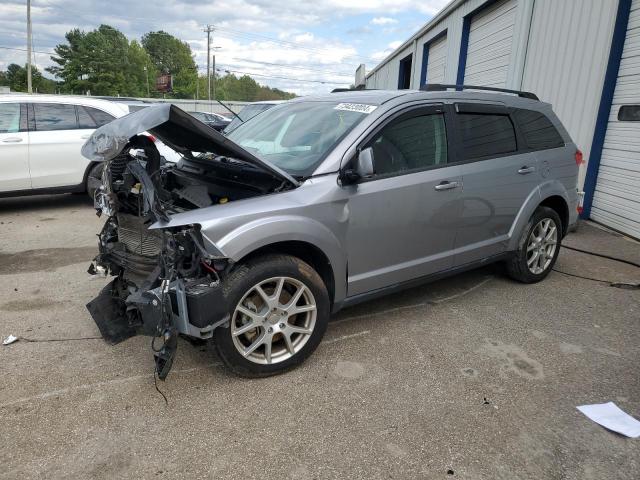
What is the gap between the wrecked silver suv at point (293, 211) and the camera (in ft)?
8.85

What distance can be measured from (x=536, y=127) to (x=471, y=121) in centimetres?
98

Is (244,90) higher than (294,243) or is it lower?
higher

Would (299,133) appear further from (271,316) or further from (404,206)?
(271,316)

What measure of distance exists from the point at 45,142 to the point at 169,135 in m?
5.49

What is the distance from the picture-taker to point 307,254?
10.5 feet

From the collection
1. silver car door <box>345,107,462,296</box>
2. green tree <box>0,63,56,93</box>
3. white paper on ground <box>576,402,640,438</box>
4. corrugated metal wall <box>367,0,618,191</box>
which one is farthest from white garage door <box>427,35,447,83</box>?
green tree <box>0,63,56,93</box>

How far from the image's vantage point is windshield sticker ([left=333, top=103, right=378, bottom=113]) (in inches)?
136

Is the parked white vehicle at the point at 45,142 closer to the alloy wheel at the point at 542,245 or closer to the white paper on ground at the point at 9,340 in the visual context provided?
the white paper on ground at the point at 9,340

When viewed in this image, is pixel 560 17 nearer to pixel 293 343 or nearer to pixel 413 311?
pixel 413 311

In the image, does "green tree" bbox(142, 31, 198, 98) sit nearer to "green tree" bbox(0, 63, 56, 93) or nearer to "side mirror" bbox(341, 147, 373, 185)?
"green tree" bbox(0, 63, 56, 93)

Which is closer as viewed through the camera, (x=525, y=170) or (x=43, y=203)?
(x=525, y=170)

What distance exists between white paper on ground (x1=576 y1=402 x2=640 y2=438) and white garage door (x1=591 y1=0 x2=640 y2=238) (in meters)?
4.83

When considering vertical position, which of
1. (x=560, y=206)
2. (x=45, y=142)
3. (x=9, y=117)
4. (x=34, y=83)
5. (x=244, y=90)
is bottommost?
(x=560, y=206)

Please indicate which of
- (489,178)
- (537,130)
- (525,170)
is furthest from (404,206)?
(537,130)
